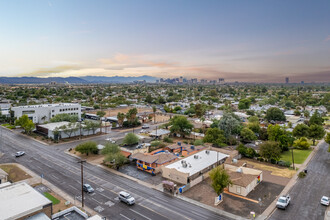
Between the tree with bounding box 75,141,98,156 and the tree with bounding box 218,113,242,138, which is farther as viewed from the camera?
the tree with bounding box 218,113,242,138

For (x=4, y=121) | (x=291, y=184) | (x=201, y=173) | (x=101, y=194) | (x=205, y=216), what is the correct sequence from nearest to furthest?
1. (x=205, y=216)
2. (x=101, y=194)
3. (x=291, y=184)
4. (x=201, y=173)
5. (x=4, y=121)

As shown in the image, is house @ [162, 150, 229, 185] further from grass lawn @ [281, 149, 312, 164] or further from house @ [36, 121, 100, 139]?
house @ [36, 121, 100, 139]

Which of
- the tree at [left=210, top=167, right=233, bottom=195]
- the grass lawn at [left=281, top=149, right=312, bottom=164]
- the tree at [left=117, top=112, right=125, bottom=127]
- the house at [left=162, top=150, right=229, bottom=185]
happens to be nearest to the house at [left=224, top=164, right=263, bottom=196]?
the tree at [left=210, top=167, right=233, bottom=195]

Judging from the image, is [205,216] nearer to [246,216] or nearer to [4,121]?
[246,216]

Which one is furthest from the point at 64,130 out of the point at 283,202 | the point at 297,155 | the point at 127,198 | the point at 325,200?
the point at 297,155

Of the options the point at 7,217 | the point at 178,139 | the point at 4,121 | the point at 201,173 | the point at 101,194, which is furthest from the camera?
the point at 4,121

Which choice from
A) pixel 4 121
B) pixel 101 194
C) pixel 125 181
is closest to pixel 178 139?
pixel 125 181

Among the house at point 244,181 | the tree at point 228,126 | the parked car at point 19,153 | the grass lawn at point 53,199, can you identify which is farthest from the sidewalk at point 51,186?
the tree at point 228,126
